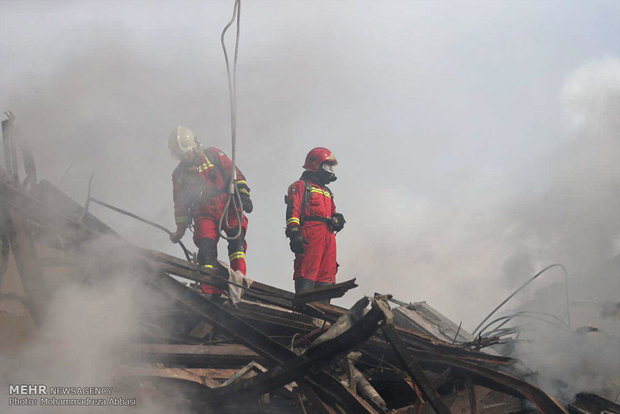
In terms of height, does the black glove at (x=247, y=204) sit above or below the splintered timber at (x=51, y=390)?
above

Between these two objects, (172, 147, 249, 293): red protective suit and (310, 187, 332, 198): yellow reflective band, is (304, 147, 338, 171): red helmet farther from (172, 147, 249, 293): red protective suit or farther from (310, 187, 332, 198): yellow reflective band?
(172, 147, 249, 293): red protective suit

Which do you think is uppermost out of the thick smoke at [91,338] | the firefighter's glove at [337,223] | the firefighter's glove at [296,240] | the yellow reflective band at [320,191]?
the yellow reflective band at [320,191]

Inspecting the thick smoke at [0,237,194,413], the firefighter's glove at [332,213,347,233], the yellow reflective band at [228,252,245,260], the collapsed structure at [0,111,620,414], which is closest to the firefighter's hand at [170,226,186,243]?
the yellow reflective band at [228,252,245,260]

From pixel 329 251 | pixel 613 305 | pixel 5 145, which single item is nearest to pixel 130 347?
pixel 5 145

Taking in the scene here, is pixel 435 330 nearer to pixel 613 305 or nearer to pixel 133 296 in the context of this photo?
pixel 613 305

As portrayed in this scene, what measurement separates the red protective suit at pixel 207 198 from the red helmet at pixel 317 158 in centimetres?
140

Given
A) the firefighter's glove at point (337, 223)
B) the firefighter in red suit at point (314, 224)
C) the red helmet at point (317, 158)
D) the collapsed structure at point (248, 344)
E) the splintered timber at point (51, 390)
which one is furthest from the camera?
the red helmet at point (317, 158)

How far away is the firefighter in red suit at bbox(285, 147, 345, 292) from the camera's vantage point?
9.16 metres

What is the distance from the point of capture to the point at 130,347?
5.24 m

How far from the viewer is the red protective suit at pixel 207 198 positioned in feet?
29.0

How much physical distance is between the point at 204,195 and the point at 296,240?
4.90 feet

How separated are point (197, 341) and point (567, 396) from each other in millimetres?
3545

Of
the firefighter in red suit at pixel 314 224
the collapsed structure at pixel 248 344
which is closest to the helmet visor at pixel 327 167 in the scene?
the firefighter in red suit at pixel 314 224

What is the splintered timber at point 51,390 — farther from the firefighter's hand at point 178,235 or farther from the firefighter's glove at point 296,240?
the firefighter's glove at point 296,240
